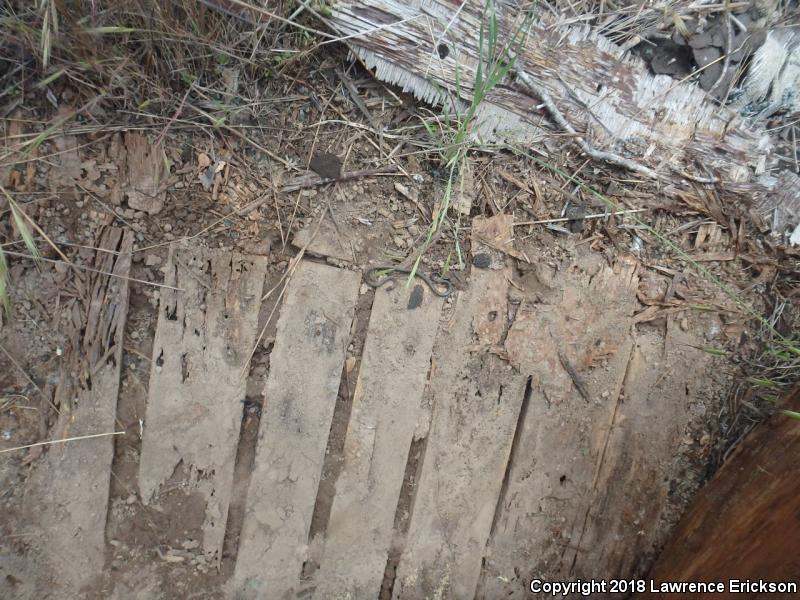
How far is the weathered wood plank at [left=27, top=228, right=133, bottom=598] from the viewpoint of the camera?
174 centimetres

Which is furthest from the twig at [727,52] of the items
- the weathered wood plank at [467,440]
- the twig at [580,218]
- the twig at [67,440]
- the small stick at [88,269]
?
the twig at [67,440]

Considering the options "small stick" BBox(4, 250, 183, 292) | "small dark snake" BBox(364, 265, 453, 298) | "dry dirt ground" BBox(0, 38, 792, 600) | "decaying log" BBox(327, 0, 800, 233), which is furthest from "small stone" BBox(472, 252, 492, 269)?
"small stick" BBox(4, 250, 183, 292)

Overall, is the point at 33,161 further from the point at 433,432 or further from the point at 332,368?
the point at 433,432

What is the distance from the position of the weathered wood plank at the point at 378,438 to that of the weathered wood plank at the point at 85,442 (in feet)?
2.63

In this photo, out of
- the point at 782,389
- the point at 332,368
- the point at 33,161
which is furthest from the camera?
the point at 782,389

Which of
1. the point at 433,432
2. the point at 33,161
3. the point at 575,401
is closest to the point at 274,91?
the point at 33,161

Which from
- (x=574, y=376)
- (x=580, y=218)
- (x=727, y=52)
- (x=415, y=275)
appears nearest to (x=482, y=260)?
(x=415, y=275)

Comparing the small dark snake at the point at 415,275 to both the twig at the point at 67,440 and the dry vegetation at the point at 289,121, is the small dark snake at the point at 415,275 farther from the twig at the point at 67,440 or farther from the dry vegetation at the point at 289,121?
the twig at the point at 67,440

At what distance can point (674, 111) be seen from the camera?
1895 mm

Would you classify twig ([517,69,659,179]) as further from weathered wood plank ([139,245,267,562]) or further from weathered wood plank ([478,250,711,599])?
weathered wood plank ([139,245,267,562])

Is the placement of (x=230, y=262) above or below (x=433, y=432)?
above

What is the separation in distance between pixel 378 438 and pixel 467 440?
1.07 feet

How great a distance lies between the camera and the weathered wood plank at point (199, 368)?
1.77 meters

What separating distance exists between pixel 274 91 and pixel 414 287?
808mm
